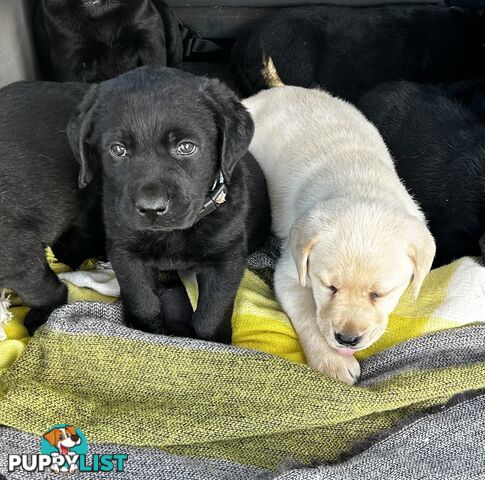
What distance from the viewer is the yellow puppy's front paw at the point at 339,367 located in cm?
237

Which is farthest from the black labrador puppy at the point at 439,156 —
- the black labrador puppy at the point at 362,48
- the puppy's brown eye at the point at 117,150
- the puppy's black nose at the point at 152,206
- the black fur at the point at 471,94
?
the puppy's brown eye at the point at 117,150

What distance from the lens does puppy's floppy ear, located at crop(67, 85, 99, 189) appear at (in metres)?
2.10

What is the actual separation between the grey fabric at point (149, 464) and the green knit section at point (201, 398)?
3 cm

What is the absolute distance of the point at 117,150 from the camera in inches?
81.3

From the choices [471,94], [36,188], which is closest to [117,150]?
[36,188]

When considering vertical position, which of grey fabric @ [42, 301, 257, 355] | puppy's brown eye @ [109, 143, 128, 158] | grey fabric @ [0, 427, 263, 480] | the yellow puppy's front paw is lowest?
grey fabric @ [0, 427, 263, 480]

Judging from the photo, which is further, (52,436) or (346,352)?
(346,352)

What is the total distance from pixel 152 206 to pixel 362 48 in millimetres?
2222

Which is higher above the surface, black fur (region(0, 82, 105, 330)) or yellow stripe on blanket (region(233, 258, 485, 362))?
black fur (region(0, 82, 105, 330))

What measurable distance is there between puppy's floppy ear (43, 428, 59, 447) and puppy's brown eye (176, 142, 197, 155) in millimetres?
1050

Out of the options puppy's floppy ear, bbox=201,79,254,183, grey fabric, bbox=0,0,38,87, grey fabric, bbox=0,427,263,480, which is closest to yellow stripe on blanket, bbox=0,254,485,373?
grey fabric, bbox=0,427,263,480

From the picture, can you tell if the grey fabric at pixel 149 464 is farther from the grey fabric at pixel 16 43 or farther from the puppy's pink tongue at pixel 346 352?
the grey fabric at pixel 16 43

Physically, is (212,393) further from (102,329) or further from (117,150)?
(117,150)

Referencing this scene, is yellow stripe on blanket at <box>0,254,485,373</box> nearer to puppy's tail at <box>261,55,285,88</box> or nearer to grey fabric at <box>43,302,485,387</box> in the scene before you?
grey fabric at <box>43,302,485,387</box>
